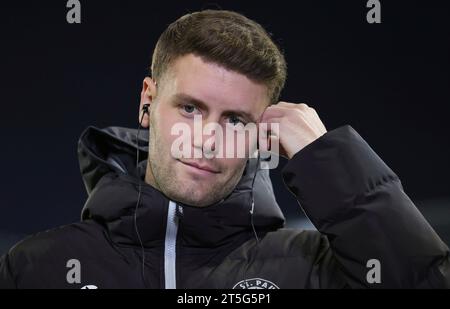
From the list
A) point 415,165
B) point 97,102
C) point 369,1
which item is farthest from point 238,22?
point 415,165

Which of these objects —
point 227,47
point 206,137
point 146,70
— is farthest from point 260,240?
point 146,70

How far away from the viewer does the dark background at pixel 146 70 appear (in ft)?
6.86

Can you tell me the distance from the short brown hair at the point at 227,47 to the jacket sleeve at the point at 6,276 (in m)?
0.46

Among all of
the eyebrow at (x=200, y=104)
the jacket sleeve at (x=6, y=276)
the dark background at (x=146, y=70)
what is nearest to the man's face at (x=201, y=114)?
the eyebrow at (x=200, y=104)

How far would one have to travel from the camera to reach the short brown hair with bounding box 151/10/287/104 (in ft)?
3.95

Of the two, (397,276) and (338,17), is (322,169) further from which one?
(338,17)

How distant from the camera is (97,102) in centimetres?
216

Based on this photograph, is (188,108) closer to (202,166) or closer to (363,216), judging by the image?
(202,166)

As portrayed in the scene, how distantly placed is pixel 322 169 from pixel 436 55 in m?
1.33

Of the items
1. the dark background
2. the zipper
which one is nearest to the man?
the zipper

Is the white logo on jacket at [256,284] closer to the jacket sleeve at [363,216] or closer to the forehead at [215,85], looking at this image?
the jacket sleeve at [363,216]

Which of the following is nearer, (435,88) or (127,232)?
(127,232)

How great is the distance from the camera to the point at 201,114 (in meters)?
1.17

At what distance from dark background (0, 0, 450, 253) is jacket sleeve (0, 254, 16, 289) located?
2.90 ft
